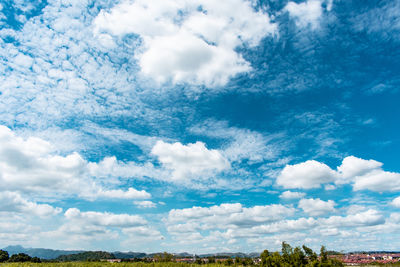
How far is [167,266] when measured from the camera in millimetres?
32094

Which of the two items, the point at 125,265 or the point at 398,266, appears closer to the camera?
the point at 125,265

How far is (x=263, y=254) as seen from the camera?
99.3m

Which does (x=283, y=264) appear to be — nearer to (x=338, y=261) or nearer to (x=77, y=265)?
(x=338, y=261)

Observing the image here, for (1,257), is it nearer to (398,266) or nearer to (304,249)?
(304,249)

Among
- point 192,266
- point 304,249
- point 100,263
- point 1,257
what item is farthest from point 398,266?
point 1,257

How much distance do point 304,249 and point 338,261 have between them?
12.8 m

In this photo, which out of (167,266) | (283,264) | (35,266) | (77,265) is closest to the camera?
(35,266)

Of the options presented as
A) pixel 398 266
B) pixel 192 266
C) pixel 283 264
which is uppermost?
pixel 192 266

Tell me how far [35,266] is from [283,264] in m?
79.2

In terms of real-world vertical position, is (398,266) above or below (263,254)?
below

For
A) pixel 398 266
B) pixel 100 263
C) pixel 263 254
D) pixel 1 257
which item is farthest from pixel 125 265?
pixel 398 266

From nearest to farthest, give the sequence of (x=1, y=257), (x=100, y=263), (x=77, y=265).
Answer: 1. (x=77, y=265)
2. (x=100, y=263)
3. (x=1, y=257)

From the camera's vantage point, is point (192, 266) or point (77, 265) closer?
point (77, 265)

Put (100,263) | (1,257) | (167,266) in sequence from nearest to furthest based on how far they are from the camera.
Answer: (100,263) → (167,266) → (1,257)
